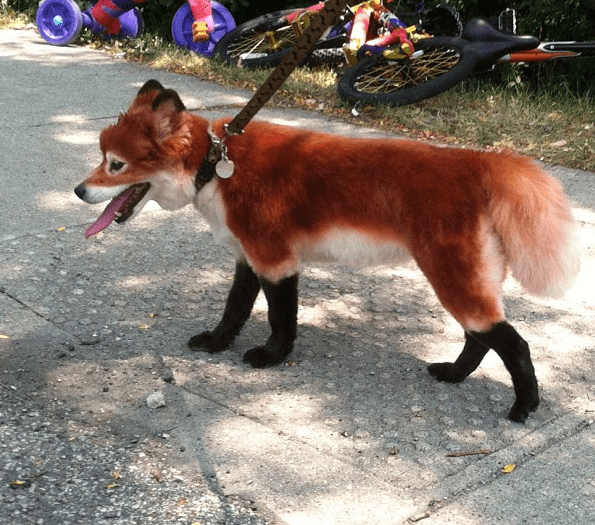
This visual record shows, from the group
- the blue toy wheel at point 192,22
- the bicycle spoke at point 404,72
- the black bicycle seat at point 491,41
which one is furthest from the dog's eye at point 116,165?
the blue toy wheel at point 192,22

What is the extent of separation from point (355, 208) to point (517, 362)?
897 millimetres

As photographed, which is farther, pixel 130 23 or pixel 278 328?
pixel 130 23

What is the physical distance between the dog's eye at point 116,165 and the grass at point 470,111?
3.85m

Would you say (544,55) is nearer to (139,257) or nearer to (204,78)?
(204,78)

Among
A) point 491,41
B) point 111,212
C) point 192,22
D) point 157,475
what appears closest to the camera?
point 157,475

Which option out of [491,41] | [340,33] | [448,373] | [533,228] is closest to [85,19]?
[340,33]

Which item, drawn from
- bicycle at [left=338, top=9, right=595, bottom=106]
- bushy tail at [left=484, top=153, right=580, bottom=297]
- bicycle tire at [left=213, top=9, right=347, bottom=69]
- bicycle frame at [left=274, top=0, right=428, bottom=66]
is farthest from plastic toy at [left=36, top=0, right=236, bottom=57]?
bushy tail at [left=484, top=153, right=580, bottom=297]

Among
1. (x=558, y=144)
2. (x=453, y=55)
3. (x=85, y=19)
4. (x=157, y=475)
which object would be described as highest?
(x=85, y=19)

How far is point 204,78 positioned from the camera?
914cm

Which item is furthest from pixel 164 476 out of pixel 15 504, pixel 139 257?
pixel 139 257

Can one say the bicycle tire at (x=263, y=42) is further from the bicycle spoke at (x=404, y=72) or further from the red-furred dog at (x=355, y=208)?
the red-furred dog at (x=355, y=208)

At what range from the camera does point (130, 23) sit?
10422 mm

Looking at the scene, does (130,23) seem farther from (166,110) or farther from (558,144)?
(166,110)

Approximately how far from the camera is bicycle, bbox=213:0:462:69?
27.6 ft
